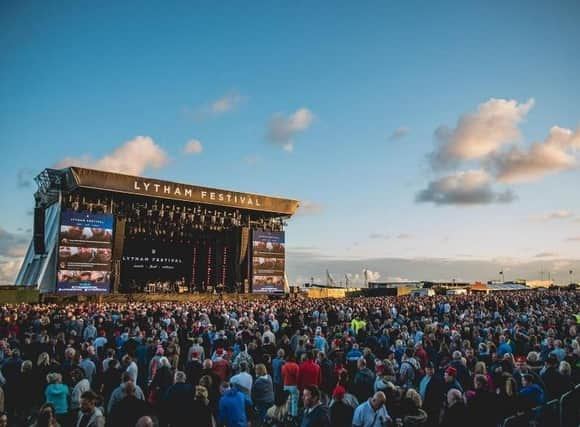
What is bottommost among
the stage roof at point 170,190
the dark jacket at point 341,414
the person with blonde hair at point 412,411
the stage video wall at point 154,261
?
the dark jacket at point 341,414

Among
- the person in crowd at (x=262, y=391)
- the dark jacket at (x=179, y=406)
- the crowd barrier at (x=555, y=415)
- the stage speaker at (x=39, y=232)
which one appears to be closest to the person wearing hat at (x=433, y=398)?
the crowd barrier at (x=555, y=415)

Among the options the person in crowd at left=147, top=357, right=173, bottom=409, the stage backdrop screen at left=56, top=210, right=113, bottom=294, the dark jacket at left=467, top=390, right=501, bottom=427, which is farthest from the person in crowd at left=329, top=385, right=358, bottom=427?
the stage backdrop screen at left=56, top=210, right=113, bottom=294

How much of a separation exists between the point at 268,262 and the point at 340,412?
36.7 m

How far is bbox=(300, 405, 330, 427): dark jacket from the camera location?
5.22m

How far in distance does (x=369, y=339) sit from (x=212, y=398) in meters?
5.94

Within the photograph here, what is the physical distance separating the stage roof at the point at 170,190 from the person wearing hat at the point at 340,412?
32196mm

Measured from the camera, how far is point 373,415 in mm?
5324

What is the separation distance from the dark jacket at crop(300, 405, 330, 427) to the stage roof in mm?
32402

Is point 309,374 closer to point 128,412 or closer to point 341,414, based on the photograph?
point 341,414

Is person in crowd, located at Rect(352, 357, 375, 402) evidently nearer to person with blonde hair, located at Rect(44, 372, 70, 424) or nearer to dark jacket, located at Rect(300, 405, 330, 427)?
dark jacket, located at Rect(300, 405, 330, 427)

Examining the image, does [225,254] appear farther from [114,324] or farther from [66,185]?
[114,324]

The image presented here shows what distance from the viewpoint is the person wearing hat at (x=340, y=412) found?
559 cm

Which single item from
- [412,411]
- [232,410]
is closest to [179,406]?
[232,410]

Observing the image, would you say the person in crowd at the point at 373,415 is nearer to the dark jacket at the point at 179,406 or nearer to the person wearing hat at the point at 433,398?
the person wearing hat at the point at 433,398
